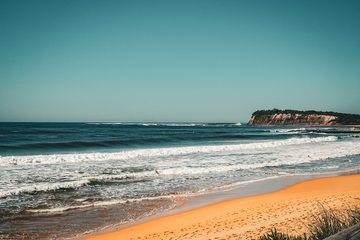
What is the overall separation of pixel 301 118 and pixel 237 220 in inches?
5820

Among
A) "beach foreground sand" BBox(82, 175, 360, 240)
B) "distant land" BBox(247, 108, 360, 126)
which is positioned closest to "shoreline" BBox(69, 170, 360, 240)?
"beach foreground sand" BBox(82, 175, 360, 240)

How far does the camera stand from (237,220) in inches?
233

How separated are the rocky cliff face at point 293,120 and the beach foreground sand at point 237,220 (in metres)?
138

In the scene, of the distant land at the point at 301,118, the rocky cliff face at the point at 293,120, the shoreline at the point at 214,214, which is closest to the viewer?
the shoreline at the point at 214,214

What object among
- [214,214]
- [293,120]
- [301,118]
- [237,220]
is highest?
[301,118]

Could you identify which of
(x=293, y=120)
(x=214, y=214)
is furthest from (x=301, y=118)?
(x=214, y=214)

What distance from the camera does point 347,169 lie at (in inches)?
561

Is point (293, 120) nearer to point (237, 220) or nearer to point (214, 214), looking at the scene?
point (214, 214)

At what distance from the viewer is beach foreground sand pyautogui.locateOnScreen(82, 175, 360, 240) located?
5051 mm

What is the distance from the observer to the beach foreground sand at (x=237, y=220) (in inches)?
199

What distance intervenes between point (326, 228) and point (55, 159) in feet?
58.6

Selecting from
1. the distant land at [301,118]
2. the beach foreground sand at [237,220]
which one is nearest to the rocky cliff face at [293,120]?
the distant land at [301,118]

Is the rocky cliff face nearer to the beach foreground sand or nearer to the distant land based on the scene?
the distant land

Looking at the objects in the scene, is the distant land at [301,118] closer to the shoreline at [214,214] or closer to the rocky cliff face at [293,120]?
the rocky cliff face at [293,120]
